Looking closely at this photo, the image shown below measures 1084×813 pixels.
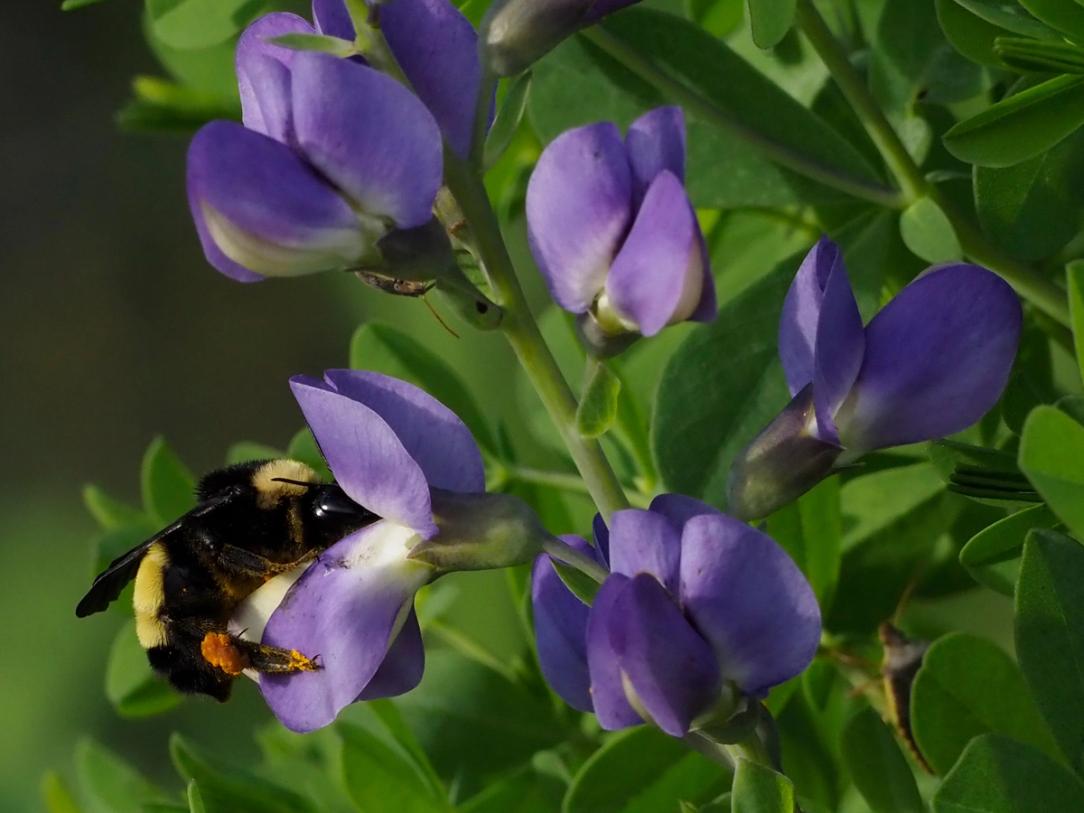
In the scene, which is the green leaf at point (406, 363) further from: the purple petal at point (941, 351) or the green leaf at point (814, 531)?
the purple petal at point (941, 351)

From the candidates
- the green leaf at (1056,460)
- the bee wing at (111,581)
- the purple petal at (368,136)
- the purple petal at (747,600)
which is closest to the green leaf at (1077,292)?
the green leaf at (1056,460)

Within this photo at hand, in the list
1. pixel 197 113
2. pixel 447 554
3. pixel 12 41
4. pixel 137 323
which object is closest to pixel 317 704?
pixel 447 554

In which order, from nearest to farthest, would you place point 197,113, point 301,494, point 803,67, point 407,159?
point 407,159 < point 301,494 < point 803,67 < point 197,113

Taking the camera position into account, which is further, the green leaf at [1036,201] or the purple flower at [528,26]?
the green leaf at [1036,201]

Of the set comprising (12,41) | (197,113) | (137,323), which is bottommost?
(137,323)

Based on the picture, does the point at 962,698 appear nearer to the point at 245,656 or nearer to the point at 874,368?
the point at 874,368

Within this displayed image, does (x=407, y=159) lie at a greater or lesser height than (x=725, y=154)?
greater

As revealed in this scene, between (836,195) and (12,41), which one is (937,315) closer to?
(836,195)
